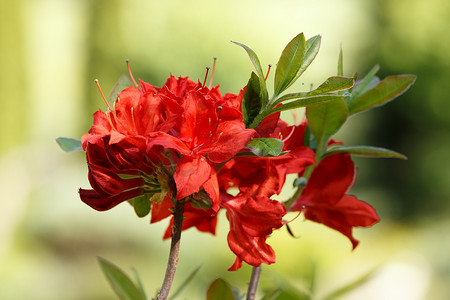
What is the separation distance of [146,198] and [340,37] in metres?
4.63

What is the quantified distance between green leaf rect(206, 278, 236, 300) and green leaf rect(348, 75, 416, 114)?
214mm

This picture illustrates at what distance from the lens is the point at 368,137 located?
17.1ft

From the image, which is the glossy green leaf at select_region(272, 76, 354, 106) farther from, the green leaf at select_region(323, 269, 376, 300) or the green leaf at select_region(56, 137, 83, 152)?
the green leaf at select_region(323, 269, 376, 300)

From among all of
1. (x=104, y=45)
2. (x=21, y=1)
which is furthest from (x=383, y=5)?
(x=21, y=1)

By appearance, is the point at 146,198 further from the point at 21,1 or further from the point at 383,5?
the point at 383,5

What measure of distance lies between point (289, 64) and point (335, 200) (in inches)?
6.2

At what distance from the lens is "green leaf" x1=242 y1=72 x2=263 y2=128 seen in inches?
18.4

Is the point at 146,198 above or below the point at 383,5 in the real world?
above

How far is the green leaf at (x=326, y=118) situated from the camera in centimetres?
56

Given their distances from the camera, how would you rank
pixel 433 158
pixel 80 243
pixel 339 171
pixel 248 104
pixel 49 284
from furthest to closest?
1. pixel 433 158
2. pixel 80 243
3. pixel 49 284
4. pixel 339 171
5. pixel 248 104

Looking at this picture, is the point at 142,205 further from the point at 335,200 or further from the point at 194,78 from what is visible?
the point at 194,78

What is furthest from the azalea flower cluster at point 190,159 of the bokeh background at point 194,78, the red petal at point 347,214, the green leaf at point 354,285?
the bokeh background at point 194,78

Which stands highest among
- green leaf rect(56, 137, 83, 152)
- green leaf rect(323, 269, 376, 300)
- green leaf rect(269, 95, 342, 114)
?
green leaf rect(269, 95, 342, 114)

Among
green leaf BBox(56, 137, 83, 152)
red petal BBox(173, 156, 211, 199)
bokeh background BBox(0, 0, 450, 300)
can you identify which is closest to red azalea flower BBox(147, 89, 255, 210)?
red petal BBox(173, 156, 211, 199)
